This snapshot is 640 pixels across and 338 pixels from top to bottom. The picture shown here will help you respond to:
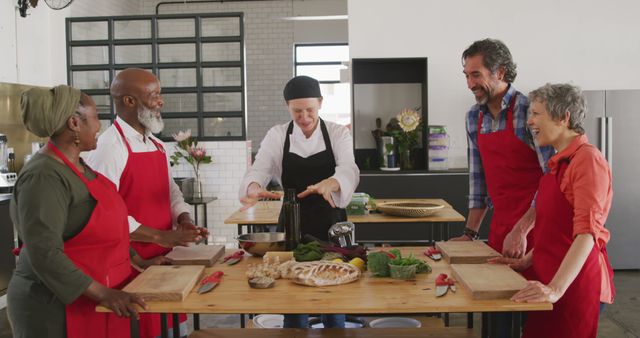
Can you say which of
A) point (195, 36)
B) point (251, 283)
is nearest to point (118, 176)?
point (251, 283)

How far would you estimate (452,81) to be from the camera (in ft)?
23.8

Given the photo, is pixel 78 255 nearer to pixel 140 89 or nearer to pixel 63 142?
pixel 63 142

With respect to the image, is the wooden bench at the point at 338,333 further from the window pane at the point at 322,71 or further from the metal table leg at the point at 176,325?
the window pane at the point at 322,71

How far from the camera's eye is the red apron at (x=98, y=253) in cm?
224

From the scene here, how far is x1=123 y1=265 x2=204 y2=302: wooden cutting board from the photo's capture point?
2.17 metres

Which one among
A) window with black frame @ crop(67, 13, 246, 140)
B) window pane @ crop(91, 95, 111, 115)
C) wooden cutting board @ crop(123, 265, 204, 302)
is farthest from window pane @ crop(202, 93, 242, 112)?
wooden cutting board @ crop(123, 265, 204, 302)

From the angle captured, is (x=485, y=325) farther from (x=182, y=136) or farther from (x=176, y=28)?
(x=176, y=28)

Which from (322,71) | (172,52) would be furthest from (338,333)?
(322,71)

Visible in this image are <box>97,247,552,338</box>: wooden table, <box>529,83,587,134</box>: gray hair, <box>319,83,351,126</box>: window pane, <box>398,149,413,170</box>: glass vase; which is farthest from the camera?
<box>319,83,351,126</box>: window pane

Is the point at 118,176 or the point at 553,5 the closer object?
the point at 118,176

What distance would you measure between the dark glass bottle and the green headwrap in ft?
3.48

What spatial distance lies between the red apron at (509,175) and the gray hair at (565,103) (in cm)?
55

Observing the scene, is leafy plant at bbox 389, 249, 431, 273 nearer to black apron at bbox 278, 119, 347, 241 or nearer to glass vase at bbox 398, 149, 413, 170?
black apron at bbox 278, 119, 347, 241

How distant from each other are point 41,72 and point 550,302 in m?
7.15
